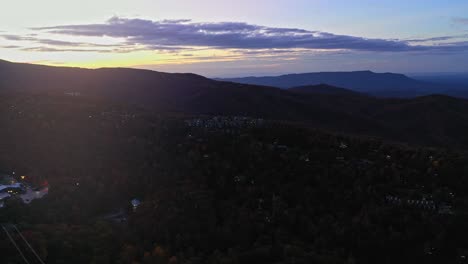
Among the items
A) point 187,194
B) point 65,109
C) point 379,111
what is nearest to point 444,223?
point 187,194

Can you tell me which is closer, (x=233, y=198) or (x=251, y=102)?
(x=233, y=198)

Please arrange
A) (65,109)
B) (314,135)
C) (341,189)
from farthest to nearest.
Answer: (65,109), (314,135), (341,189)

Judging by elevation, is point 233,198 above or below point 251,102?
below

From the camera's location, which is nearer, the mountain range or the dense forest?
the dense forest

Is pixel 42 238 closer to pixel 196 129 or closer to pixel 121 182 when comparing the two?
pixel 121 182
